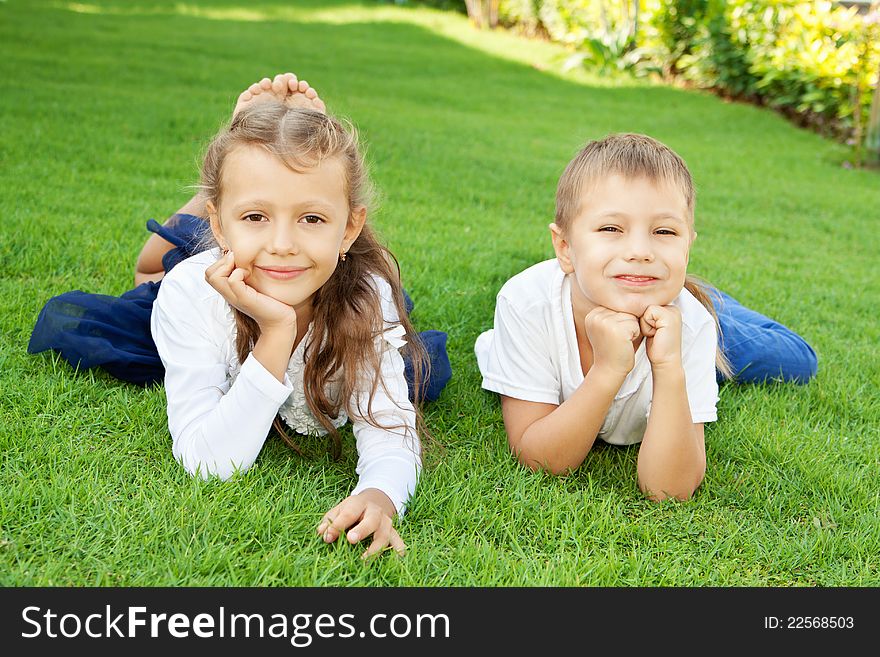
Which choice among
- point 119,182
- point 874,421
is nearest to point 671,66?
point 119,182

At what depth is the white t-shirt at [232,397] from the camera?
2.25m

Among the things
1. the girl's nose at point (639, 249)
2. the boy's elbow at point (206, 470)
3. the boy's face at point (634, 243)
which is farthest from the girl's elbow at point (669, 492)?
the boy's elbow at point (206, 470)

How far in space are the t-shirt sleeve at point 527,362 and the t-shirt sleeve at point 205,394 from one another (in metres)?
0.68

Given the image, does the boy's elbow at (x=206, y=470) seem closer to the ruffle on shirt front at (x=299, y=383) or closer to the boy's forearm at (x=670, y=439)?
the ruffle on shirt front at (x=299, y=383)

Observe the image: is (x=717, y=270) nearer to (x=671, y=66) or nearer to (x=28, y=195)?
(x=28, y=195)

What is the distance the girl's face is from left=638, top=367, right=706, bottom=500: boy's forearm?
94cm

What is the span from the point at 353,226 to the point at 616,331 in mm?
794

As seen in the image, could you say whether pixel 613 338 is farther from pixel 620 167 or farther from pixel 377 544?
pixel 377 544

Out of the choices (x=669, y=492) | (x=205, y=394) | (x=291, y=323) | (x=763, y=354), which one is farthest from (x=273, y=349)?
(x=763, y=354)

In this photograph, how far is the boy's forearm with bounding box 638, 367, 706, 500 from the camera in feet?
7.85

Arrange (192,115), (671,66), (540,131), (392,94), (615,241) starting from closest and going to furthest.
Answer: (615,241)
(192,115)
(540,131)
(392,94)
(671,66)

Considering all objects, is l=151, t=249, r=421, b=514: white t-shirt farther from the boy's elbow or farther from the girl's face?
the girl's face
